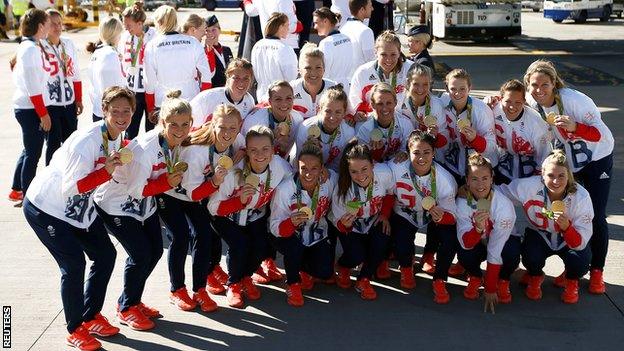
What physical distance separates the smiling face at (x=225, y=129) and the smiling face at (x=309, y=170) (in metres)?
0.55

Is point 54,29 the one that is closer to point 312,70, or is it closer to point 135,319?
point 312,70

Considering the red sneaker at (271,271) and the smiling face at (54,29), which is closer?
the red sneaker at (271,271)

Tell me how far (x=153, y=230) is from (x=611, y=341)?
9.81 ft

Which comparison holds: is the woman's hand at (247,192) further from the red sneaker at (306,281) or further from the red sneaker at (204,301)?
the red sneaker at (306,281)

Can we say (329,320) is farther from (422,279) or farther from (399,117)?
(399,117)

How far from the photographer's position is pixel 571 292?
19.3 ft

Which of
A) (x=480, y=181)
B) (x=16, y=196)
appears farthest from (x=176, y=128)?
(x=16, y=196)

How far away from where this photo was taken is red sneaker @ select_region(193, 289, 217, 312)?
5734mm

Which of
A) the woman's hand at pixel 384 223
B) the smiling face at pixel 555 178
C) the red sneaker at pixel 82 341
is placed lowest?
the red sneaker at pixel 82 341

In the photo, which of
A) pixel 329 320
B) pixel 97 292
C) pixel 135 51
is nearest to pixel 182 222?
pixel 97 292

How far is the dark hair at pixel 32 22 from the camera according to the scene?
775 centimetres

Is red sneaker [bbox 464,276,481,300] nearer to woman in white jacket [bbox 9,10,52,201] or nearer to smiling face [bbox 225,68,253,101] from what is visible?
smiling face [bbox 225,68,253,101]

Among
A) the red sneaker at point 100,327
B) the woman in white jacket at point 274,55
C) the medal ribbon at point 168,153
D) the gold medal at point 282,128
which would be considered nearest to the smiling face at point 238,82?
the gold medal at point 282,128

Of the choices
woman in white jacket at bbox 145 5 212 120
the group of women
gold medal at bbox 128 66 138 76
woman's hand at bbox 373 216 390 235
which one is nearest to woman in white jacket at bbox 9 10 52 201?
gold medal at bbox 128 66 138 76
